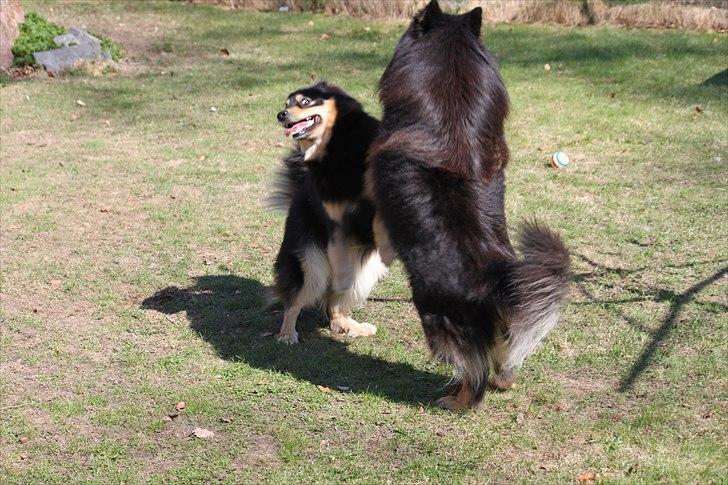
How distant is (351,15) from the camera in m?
16.1

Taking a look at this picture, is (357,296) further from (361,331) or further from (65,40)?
(65,40)

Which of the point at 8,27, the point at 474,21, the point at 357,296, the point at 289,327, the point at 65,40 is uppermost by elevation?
the point at 474,21

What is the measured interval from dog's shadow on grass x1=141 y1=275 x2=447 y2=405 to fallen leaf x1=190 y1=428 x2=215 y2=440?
84cm

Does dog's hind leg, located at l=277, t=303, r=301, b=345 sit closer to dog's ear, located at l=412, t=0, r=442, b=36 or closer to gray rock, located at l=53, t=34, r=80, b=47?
dog's ear, located at l=412, t=0, r=442, b=36

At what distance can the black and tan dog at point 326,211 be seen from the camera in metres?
5.40

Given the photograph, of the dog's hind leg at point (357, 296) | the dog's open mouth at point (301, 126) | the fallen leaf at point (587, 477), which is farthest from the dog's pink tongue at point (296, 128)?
the fallen leaf at point (587, 477)

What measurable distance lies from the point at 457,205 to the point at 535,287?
603 millimetres

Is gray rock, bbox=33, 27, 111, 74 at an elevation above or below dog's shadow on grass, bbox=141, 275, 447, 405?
above

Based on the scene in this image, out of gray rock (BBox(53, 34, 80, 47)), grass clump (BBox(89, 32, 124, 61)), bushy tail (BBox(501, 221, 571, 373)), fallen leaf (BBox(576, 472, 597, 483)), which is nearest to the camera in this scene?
fallen leaf (BBox(576, 472, 597, 483))

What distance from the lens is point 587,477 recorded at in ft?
13.9

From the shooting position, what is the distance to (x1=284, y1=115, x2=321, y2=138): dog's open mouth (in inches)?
212

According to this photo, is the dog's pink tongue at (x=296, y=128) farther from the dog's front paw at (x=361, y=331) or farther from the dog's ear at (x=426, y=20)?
the dog's front paw at (x=361, y=331)

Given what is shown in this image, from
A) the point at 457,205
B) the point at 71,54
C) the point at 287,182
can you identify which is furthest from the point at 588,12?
the point at 457,205

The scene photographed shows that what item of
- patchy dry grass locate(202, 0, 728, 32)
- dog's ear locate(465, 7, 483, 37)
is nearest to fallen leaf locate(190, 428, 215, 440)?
dog's ear locate(465, 7, 483, 37)
